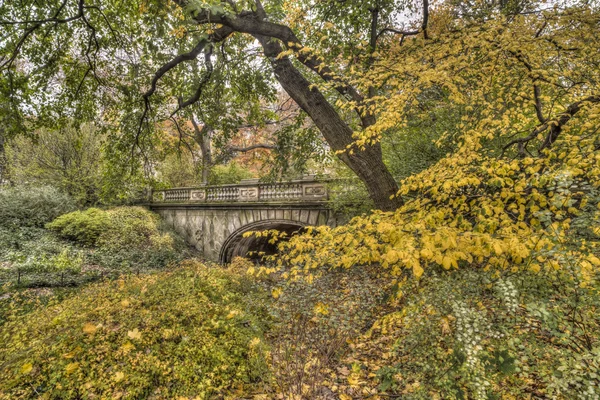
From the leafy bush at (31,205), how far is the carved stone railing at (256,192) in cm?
446

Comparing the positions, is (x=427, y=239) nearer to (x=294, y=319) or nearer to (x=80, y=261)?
(x=294, y=319)

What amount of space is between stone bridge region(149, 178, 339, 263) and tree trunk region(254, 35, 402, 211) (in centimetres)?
348

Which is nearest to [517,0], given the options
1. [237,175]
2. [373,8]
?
[373,8]

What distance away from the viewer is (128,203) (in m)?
15.2

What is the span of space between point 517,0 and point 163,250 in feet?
42.3

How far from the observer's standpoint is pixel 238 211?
11156 mm

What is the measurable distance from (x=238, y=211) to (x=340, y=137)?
284 inches

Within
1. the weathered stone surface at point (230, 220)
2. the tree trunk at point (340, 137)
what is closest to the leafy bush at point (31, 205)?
the weathered stone surface at point (230, 220)

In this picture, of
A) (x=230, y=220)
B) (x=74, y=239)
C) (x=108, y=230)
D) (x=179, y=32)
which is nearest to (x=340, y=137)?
(x=179, y=32)

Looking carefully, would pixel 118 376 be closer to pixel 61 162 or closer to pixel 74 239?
pixel 74 239

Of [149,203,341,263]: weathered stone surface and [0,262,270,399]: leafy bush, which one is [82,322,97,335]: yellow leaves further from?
[149,203,341,263]: weathered stone surface

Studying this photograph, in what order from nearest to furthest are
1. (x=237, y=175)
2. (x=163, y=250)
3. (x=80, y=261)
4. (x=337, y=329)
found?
(x=337, y=329), (x=80, y=261), (x=163, y=250), (x=237, y=175)

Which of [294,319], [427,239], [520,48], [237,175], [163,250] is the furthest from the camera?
[237,175]

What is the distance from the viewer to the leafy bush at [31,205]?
10.9m
